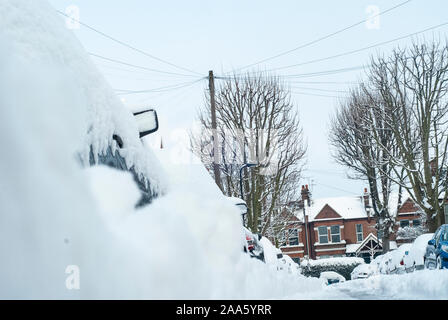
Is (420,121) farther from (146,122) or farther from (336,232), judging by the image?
(336,232)

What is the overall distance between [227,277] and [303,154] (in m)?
21.6

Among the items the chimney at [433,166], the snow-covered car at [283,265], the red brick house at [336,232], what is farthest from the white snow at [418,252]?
the red brick house at [336,232]

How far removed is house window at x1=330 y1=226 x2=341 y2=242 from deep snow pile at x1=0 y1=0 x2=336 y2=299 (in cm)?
4866

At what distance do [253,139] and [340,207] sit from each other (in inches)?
1215

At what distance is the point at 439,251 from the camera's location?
10.5m

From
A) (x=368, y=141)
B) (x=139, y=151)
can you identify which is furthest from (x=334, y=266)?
(x=139, y=151)

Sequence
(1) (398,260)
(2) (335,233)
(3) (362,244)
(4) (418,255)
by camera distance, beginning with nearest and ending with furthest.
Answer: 1. (4) (418,255)
2. (1) (398,260)
3. (3) (362,244)
4. (2) (335,233)

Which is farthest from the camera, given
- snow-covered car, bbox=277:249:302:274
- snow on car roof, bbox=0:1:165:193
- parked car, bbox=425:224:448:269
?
snow-covered car, bbox=277:249:302:274

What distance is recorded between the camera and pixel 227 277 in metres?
2.96

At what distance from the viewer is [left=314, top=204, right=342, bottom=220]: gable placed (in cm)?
5066

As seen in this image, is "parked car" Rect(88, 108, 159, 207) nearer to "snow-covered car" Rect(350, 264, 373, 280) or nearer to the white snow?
the white snow

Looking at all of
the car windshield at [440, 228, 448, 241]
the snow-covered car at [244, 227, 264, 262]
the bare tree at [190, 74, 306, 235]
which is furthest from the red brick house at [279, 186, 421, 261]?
the snow-covered car at [244, 227, 264, 262]

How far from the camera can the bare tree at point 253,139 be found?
22.8 meters
